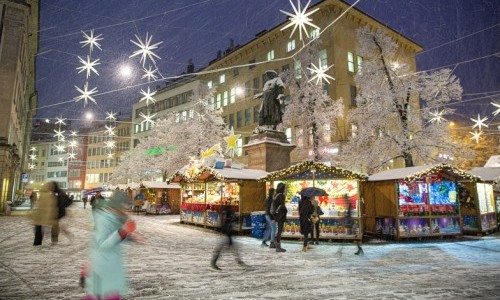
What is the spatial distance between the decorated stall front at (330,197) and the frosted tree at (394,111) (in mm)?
10735

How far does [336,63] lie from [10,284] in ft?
100

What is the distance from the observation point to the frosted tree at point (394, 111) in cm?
2236

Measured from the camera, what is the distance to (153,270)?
24.0 ft

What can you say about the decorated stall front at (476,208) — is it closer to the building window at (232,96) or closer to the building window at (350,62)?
the building window at (350,62)

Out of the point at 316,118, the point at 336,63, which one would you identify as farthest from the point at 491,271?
the point at 336,63

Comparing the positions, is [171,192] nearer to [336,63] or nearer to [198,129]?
[198,129]

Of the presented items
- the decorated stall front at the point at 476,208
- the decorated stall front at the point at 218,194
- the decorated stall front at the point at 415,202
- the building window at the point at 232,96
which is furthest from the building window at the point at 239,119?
the decorated stall front at the point at 476,208

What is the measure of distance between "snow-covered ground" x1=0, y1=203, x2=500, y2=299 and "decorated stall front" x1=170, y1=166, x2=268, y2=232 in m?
4.01

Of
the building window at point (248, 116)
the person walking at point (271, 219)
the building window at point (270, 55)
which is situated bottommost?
the person walking at point (271, 219)

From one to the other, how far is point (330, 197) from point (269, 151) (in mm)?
4345

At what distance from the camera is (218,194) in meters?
17.5

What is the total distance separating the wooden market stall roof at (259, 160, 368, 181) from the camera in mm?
12883

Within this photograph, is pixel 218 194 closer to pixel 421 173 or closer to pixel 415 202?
pixel 415 202

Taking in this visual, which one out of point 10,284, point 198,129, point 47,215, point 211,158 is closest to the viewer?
point 10,284
